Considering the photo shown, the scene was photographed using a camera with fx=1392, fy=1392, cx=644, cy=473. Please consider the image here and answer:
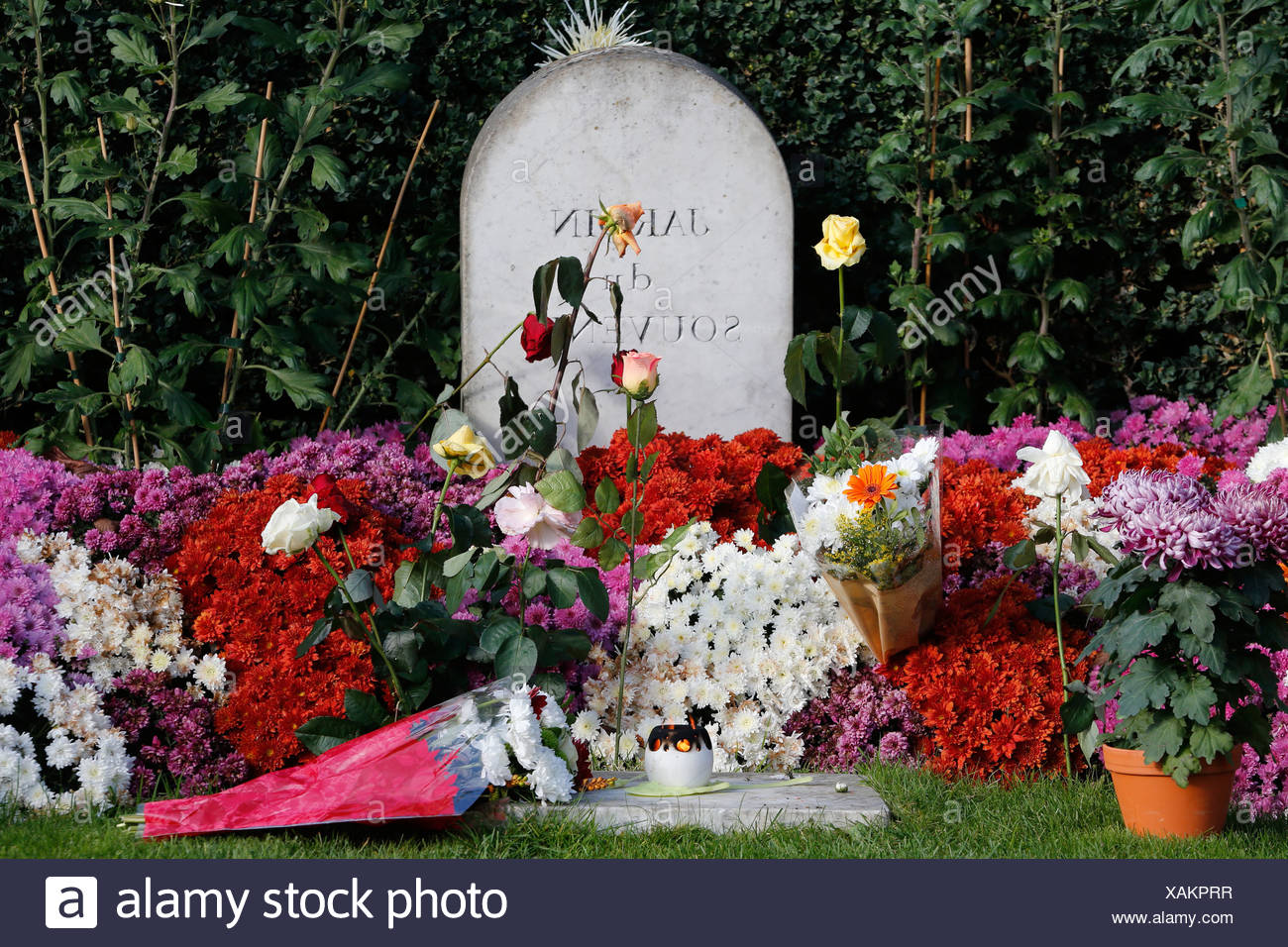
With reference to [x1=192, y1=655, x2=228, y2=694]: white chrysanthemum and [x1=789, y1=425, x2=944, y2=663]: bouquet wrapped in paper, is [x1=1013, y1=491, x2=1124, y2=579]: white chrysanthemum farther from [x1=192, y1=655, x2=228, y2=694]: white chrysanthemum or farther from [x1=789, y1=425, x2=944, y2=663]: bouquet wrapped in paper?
[x1=192, y1=655, x2=228, y2=694]: white chrysanthemum

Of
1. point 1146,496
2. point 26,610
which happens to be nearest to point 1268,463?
point 1146,496

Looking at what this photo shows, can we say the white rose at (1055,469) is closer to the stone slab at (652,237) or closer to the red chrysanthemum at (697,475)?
the red chrysanthemum at (697,475)

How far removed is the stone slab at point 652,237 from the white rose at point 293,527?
204cm

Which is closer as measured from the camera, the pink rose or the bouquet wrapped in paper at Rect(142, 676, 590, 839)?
the bouquet wrapped in paper at Rect(142, 676, 590, 839)

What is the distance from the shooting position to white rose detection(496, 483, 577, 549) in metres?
3.40

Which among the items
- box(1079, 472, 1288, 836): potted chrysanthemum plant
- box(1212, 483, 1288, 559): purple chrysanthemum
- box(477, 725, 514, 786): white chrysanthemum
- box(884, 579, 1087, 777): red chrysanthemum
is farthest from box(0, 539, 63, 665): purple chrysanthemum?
box(1212, 483, 1288, 559): purple chrysanthemum

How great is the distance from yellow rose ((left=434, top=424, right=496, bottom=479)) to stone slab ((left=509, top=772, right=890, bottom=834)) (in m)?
0.80

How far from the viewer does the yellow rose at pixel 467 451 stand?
3.24m

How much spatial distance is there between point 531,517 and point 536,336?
1.12 m

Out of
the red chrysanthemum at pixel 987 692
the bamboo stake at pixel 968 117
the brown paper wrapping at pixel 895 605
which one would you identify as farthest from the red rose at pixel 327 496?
the bamboo stake at pixel 968 117

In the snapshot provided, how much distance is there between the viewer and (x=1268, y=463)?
4520 millimetres

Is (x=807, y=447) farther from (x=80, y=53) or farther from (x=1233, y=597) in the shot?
(x=80, y=53)

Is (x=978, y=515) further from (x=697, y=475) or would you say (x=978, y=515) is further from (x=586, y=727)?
(x=586, y=727)

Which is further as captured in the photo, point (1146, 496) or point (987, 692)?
point (987, 692)
